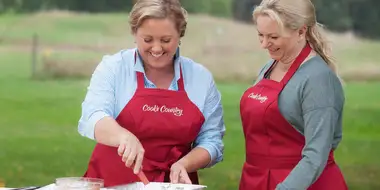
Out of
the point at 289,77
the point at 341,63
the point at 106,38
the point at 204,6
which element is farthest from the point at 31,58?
the point at 289,77

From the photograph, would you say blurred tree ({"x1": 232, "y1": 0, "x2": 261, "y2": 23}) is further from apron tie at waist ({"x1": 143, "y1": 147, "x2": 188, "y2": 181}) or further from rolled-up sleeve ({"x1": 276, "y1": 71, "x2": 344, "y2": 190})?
rolled-up sleeve ({"x1": 276, "y1": 71, "x2": 344, "y2": 190})

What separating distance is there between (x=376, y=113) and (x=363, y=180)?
1.24ft

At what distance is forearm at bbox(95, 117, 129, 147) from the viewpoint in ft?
8.07

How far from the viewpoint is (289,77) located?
2.56 metres

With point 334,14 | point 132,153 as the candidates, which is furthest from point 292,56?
point 334,14

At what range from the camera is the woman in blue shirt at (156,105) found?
2.58 meters

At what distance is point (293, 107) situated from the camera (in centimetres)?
250

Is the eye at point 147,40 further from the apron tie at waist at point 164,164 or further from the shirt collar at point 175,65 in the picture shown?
the apron tie at waist at point 164,164

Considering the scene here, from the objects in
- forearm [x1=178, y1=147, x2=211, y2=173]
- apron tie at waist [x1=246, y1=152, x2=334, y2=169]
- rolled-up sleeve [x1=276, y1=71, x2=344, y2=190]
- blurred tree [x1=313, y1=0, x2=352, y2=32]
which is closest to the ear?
rolled-up sleeve [x1=276, y1=71, x2=344, y2=190]

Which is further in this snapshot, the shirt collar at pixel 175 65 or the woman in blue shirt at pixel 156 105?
the shirt collar at pixel 175 65

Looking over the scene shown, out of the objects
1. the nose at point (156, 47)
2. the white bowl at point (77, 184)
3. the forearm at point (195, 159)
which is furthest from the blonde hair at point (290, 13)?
the white bowl at point (77, 184)

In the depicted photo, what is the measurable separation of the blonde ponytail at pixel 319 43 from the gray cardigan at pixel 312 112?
6 centimetres

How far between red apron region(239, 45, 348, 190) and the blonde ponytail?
25 millimetres

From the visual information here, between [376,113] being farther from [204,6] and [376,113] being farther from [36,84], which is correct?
[36,84]
